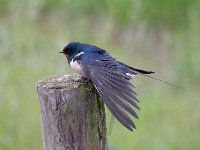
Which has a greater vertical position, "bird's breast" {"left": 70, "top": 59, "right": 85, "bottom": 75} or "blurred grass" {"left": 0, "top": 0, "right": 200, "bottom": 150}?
"blurred grass" {"left": 0, "top": 0, "right": 200, "bottom": 150}

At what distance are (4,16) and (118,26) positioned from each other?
1.12 meters

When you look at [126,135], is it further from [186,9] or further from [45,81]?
[186,9]

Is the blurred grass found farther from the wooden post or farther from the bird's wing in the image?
the wooden post

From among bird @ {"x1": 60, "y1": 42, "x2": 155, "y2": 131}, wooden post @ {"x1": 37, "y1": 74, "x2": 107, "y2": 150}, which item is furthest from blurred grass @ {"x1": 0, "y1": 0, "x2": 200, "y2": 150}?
wooden post @ {"x1": 37, "y1": 74, "x2": 107, "y2": 150}

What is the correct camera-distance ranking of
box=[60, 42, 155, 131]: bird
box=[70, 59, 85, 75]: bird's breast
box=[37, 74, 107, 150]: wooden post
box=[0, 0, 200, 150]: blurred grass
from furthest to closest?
box=[0, 0, 200, 150]: blurred grass → box=[70, 59, 85, 75]: bird's breast → box=[60, 42, 155, 131]: bird → box=[37, 74, 107, 150]: wooden post

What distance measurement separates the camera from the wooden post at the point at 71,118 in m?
2.57

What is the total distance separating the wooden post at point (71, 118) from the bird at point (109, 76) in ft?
0.31

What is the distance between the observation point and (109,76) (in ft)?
10.1

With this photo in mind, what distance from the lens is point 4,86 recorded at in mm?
4695

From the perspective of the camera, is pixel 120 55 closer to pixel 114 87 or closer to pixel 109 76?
pixel 109 76

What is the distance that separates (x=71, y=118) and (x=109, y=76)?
558 millimetres

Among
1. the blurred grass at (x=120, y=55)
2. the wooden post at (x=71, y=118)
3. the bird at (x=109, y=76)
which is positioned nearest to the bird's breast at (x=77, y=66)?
the bird at (x=109, y=76)

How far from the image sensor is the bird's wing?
8.69 ft

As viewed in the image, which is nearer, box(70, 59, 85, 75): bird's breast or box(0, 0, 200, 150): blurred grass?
box(70, 59, 85, 75): bird's breast
